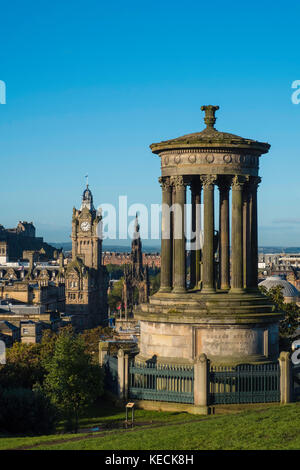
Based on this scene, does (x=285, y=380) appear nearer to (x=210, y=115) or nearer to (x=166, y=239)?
(x=166, y=239)

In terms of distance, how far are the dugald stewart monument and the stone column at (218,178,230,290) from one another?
48mm

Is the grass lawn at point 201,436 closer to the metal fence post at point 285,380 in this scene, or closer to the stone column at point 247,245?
the metal fence post at point 285,380

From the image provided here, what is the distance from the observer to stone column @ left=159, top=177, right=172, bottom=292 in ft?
133

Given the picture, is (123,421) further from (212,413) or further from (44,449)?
(44,449)

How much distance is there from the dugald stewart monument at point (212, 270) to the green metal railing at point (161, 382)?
129 cm

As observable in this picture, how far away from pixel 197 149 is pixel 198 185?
423 centimetres

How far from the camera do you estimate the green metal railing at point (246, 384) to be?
3569 centimetres

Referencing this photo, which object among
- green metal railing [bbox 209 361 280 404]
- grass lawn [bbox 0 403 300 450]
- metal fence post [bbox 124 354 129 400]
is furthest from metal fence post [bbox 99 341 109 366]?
grass lawn [bbox 0 403 300 450]

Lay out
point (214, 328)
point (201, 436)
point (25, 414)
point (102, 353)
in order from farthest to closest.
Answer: point (102, 353)
point (214, 328)
point (25, 414)
point (201, 436)

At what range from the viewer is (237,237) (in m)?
39.2

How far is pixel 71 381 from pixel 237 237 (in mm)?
9962

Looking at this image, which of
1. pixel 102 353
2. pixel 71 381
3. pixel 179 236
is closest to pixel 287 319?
pixel 102 353

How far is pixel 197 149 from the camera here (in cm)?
3925
